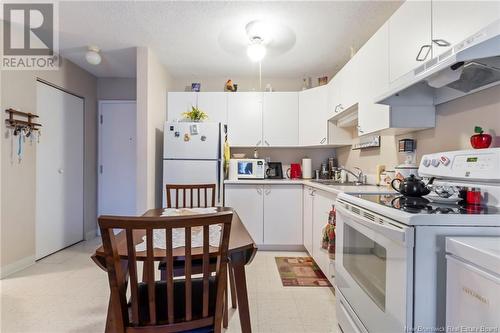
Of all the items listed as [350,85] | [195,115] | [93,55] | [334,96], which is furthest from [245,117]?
[93,55]

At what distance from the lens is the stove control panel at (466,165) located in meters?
1.19

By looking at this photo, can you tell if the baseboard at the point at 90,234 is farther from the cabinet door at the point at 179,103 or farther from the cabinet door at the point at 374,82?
the cabinet door at the point at 374,82

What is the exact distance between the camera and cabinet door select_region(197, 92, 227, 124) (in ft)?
12.1

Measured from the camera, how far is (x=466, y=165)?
1.32m

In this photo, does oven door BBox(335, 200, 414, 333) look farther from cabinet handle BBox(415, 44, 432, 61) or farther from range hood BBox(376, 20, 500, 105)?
cabinet handle BBox(415, 44, 432, 61)

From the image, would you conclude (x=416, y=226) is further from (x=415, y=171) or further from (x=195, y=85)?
(x=195, y=85)

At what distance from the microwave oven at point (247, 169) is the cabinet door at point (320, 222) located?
3.30 ft

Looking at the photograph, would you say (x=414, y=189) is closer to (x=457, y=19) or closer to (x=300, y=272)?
(x=457, y=19)

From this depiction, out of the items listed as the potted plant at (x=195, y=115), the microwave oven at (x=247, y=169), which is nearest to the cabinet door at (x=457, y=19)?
the microwave oven at (x=247, y=169)

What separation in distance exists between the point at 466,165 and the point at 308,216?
191 cm

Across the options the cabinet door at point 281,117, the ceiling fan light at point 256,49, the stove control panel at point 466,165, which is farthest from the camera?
the cabinet door at point 281,117

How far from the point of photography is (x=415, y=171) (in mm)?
1892

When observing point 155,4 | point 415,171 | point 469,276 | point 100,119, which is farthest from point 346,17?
point 100,119

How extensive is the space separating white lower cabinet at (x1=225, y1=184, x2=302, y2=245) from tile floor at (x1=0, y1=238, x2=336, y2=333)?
0.57m
